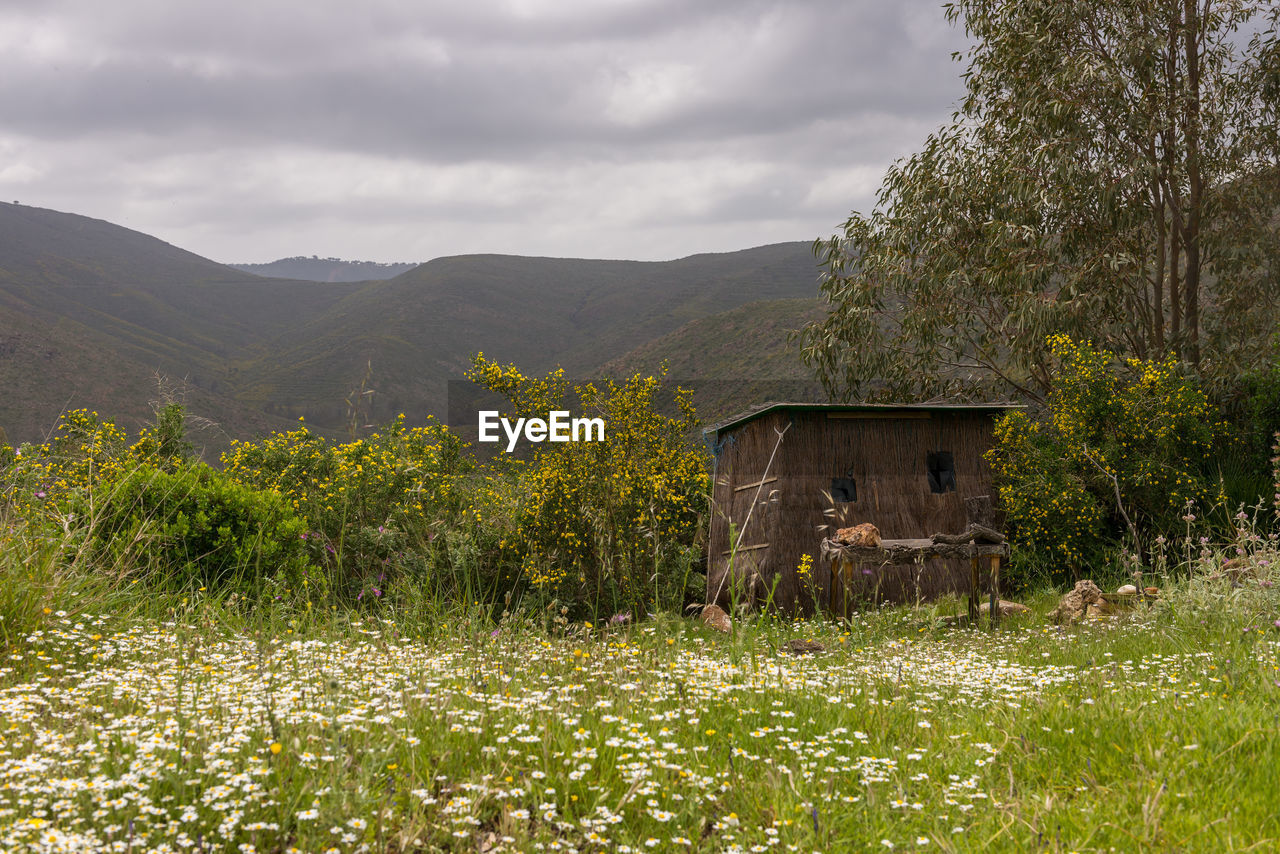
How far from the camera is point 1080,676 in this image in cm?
458

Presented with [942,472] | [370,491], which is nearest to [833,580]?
[942,472]

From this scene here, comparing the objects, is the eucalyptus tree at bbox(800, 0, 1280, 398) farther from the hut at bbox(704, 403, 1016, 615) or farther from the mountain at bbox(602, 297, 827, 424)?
the mountain at bbox(602, 297, 827, 424)

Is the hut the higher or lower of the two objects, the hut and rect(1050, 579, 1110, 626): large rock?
the higher

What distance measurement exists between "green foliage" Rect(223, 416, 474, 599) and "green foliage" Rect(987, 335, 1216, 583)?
790 centimetres

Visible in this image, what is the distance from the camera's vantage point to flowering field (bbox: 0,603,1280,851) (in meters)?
2.60

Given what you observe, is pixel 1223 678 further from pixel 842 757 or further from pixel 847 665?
pixel 842 757

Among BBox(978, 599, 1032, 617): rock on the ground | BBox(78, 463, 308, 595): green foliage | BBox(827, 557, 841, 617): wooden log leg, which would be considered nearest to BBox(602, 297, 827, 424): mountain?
BBox(978, 599, 1032, 617): rock on the ground

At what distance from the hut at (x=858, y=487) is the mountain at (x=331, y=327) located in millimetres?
69802

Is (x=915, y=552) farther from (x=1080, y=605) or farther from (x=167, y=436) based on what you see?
(x=167, y=436)

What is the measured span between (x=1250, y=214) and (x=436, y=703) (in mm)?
18805

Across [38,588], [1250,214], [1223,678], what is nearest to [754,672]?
[1223,678]

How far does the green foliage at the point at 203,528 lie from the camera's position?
7762 mm

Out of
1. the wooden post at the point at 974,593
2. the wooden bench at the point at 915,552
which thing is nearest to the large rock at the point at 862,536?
the wooden bench at the point at 915,552

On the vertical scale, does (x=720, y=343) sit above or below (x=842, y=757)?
above
